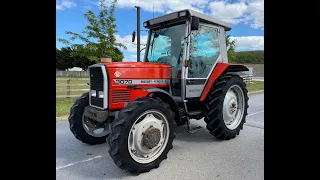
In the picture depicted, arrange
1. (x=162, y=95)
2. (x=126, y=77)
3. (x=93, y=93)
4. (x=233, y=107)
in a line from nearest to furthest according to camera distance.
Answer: (x=126, y=77)
(x=162, y=95)
(x=93, y=93)
(x=233, y=107)

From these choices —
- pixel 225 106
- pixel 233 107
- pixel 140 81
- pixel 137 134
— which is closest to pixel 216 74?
pixel 225 106

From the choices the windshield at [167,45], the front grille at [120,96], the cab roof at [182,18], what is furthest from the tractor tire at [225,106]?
the front grille at [120,96]

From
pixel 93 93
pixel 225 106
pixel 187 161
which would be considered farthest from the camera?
pixel 225 106

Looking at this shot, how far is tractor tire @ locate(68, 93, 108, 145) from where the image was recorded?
393 cm

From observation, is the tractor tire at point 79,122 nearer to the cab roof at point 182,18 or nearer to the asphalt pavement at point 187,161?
the asphalt pavement at point 187,161

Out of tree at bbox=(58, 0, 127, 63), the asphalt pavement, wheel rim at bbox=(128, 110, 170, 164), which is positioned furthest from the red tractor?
tree at bbox=(58, 0, 127, 63)

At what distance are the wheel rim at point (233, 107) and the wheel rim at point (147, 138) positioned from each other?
180 cm

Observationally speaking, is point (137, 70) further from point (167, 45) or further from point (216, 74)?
point (216, 74)

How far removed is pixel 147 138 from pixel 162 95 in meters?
0.84

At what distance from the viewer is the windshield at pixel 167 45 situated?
13.6 ft

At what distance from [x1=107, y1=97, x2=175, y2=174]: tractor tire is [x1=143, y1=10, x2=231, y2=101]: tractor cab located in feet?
3.25

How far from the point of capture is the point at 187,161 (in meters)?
3.39
